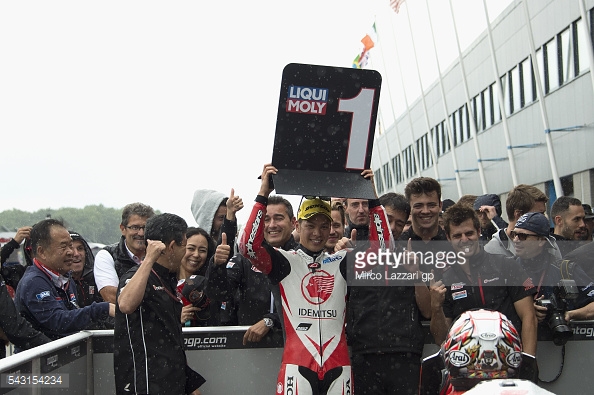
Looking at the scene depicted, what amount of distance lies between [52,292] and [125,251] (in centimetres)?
109

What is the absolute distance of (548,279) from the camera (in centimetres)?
554

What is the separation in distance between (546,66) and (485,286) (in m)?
21.0

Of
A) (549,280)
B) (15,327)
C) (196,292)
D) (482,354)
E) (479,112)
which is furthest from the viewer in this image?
(479,112)

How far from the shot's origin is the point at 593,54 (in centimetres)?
1683

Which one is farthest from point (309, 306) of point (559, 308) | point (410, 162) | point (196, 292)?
point (410, 162)

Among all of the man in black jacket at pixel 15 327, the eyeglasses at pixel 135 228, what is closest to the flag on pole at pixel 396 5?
the eyeglasses at pixel 135 228

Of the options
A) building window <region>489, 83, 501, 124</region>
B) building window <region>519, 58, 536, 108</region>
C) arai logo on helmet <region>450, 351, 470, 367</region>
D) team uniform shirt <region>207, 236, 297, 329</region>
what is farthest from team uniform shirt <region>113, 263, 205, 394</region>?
building window <region>489, 83, 501, 124</region>

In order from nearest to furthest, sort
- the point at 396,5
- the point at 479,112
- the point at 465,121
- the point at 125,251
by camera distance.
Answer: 1. the point at 125,251
2. the point at 396,5
3. the point at 479,112
4. the point at 465,121

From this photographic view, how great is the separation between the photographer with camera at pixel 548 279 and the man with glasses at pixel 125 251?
127 inches

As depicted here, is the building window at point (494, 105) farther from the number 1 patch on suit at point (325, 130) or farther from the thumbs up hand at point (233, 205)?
the number 1 patch on suit at point (325, 130)

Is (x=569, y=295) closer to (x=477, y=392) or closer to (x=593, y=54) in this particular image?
(x=477, y=392)

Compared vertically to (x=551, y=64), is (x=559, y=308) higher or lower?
lower

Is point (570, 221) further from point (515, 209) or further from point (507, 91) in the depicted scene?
point (507, 91)

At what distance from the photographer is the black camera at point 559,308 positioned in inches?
206
